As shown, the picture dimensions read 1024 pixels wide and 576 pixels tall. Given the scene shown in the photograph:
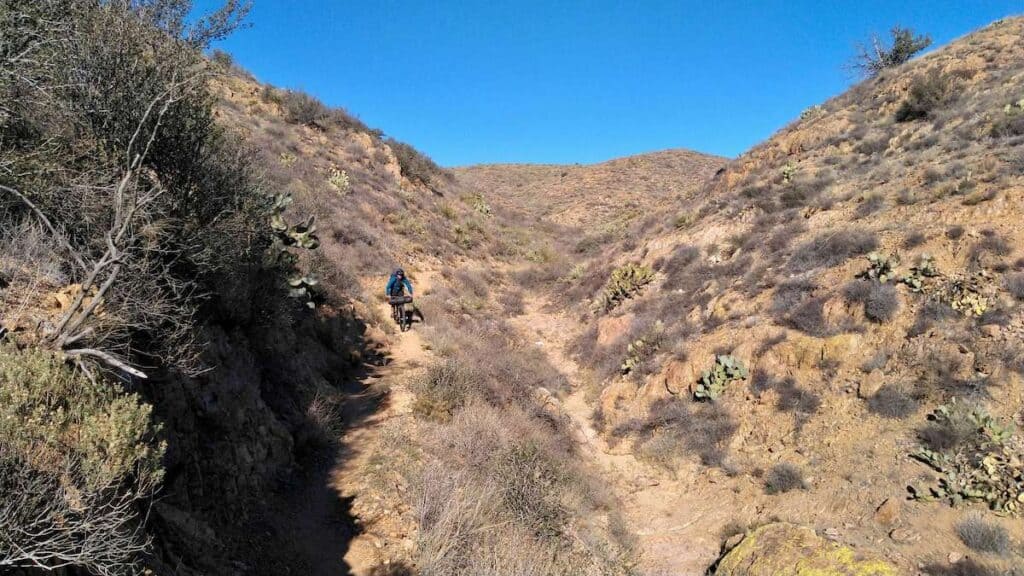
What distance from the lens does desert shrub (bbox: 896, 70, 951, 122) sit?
567 inches

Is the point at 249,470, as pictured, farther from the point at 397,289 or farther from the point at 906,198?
the point at 906,198

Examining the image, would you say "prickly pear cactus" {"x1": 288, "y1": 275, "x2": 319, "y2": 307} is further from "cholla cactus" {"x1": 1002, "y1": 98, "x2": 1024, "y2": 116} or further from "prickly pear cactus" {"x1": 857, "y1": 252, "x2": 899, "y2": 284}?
"cholla cactus" {"x1": 1002, "y1": 98, "x2": 1024, "y2": 116}

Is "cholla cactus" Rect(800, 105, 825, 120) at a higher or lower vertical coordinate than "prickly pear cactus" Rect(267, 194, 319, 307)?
higher

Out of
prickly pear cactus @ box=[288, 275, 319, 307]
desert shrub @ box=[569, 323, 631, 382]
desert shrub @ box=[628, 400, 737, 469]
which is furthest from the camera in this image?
desert shrub @ box=[569, 323, 631, 382]

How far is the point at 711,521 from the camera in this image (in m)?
6.73

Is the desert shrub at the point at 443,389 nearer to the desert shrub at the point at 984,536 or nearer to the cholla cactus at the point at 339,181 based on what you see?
the desert shrub at the point at 984,536

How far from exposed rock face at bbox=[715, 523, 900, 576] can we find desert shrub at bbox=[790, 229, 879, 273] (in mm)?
6160

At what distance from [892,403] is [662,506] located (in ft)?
11.8

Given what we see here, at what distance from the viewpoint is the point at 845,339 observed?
7938mm

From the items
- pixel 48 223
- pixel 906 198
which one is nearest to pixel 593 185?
pixel 906 198

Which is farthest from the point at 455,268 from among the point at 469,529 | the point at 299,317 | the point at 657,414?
the point at 469,529

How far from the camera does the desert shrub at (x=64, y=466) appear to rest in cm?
225

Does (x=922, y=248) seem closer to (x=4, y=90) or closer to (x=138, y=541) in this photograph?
(x=138, y=541)

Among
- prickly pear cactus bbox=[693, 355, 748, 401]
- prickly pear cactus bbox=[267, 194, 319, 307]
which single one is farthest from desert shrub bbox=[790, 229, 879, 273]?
prickly pear cactus bbox=[267, 194, 319, 307]
